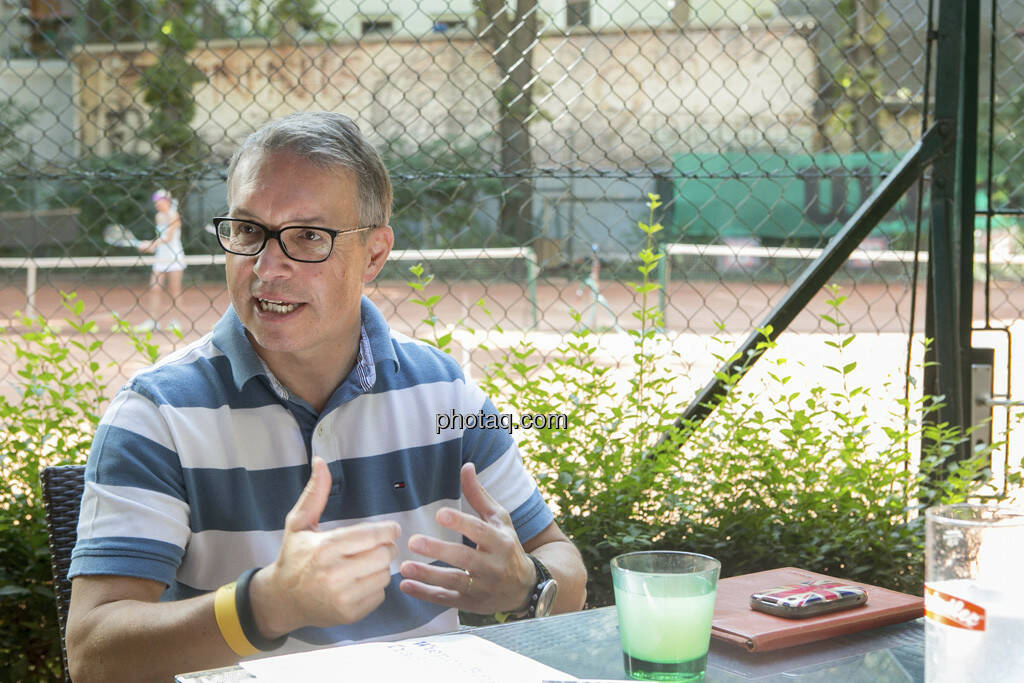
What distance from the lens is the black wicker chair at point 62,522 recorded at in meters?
1.49

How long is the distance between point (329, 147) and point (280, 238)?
147 mm

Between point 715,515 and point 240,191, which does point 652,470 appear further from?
point 240,191

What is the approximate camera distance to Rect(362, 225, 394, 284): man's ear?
5.42 ft

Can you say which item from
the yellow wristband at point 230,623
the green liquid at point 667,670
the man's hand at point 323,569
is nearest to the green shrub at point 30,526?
the yellow wristband at point 230,623

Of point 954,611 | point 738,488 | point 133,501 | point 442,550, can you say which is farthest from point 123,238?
point 954,611

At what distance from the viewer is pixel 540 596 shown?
4.55 ft

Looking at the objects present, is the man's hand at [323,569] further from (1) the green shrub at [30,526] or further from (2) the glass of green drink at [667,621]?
(1) the green shrub at [30,526]

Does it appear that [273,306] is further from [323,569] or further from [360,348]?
[323,569]

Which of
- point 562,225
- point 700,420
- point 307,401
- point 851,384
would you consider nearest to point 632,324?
point 562,225

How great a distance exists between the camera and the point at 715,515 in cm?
255

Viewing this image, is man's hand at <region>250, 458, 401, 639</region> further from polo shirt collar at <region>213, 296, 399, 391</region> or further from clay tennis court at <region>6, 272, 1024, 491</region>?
clay tennis court at <region>6, 272, 1024, 491</region>

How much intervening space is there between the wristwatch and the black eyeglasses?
1.71 feet

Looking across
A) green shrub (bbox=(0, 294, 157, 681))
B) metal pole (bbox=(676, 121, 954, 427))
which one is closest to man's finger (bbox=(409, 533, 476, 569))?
green shrub (bbox=(0, 294, 157, 681))

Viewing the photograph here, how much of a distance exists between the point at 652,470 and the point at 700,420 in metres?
0.21
